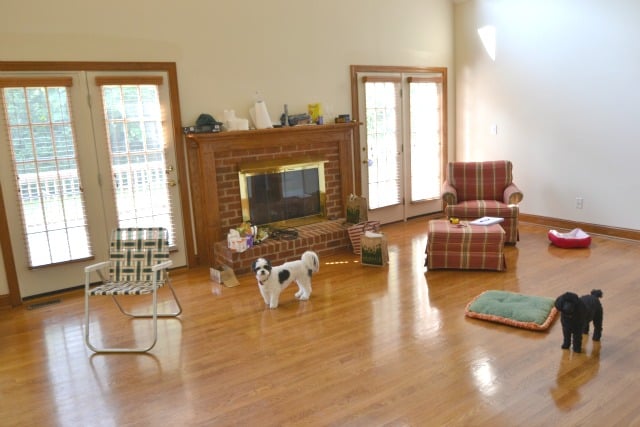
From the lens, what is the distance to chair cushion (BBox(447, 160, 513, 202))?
6.02 meters

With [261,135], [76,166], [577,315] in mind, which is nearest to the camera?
[577,315]

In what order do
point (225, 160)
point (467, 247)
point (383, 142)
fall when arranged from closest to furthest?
point (467, 247) → point (225, 160) → point (383, 142)

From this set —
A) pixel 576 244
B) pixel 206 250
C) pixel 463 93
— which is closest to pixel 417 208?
pixel 463 93

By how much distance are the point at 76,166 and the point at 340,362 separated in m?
3.01

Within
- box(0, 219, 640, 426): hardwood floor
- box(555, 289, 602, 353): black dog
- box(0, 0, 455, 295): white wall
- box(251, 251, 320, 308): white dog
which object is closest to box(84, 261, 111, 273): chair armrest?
box(0, 219, 640, 426): hardwood floor

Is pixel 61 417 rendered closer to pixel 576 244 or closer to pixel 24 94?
pixel 24 94

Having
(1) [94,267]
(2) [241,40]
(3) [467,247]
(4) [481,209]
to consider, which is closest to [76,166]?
(1) [94,267]

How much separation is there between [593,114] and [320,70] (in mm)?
3064

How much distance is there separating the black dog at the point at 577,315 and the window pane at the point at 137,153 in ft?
12.0

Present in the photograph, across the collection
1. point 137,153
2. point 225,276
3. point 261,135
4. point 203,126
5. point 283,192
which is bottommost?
point 225,276

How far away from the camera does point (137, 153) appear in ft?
15.8

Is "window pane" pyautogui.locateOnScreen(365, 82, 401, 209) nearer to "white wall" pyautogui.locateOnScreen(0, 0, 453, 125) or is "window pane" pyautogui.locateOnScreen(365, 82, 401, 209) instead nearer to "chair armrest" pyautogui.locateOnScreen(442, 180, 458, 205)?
"white wall" pyautogui.locateOnScreen(0, 0, 453, 125)

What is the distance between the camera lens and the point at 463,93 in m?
7.07

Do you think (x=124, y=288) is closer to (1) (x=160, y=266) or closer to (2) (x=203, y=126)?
(1) (x=160, y=266)
